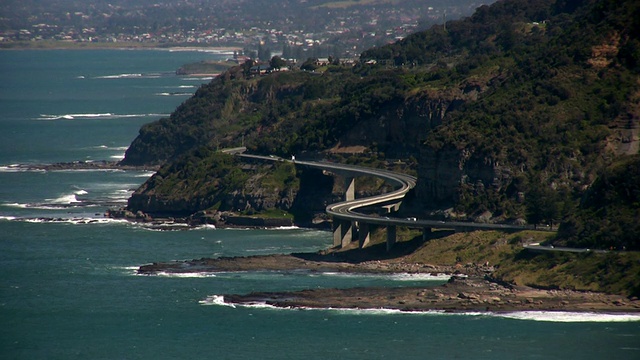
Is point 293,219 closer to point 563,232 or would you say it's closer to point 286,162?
point 286,162

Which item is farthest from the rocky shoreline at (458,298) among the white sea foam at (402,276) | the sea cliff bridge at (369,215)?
the sea cliff bridge at (369,215)

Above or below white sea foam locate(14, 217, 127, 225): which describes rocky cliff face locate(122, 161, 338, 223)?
above

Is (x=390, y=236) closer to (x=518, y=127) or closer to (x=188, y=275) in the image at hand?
(x=518, y=127)

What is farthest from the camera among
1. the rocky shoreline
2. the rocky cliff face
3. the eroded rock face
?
the rocky cliff face

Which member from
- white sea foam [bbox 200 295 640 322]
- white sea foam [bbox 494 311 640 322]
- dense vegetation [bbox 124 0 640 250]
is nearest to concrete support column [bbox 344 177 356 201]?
dense vegetation [bbox 124 0 640 250]

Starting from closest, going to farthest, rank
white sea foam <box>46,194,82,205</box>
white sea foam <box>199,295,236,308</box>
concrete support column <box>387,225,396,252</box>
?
white sea foam <box>199,295,236,308</box> → concrete support column <box>387,225,396,252</box> → white sea foam <box>46,194,82,205</box>

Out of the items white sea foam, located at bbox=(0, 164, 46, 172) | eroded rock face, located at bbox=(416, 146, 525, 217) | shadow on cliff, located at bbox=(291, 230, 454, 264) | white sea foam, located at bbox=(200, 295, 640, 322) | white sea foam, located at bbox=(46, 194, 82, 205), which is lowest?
white sea foam, located at bbox=(0, 164, 46, 172)

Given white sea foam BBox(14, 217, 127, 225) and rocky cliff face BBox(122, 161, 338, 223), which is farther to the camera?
rocky cliff face BBox(122, 161, 338, 223)

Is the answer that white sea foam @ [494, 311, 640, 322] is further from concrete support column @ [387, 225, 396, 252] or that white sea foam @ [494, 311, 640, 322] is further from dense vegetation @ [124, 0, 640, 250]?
concrete support column @ [387, 225, 396, 252]
